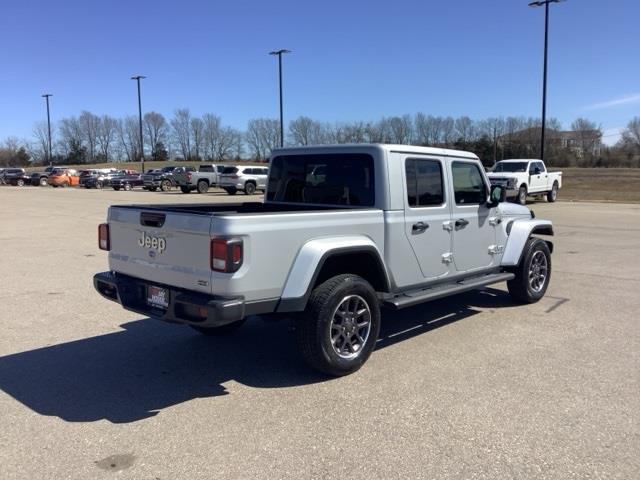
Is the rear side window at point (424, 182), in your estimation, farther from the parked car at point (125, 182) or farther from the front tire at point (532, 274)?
the parked car at point (125, 182)

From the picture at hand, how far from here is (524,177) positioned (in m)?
25.2

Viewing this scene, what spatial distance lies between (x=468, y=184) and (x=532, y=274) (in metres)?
1.81

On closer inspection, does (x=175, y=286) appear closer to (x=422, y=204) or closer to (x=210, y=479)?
(x=210, y=479)

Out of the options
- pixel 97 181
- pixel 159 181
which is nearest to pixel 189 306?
pixel 159 181

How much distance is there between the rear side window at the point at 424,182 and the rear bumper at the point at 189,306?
190 cm

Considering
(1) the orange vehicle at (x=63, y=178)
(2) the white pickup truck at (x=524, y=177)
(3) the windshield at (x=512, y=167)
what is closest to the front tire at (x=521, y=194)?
(2) the white pickup truck at (x=524, y=177)

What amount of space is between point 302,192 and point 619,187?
41834 millimetres

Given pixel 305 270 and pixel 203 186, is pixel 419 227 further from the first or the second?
pixel 203 186

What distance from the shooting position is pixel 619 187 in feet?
136

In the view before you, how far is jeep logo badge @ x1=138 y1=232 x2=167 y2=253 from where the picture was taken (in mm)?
4405

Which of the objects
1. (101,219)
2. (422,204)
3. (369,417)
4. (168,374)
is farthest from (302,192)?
(101,219)

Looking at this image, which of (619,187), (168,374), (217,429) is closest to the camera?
(217,429)

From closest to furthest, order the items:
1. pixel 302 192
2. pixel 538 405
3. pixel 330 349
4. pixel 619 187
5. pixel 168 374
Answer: pixel 538 405 < pixel 330 349 < pixel 168 374 < pixel 302 192 < pixel 619 187

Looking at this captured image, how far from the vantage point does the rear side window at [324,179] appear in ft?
17.2
